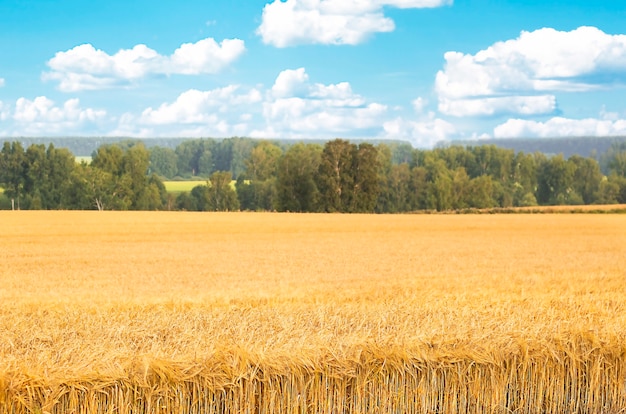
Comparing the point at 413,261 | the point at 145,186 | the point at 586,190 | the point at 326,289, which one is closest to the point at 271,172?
the point at 145,186

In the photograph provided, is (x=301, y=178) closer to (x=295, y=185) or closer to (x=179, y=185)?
(x=295, y=185)

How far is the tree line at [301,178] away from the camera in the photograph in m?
84.3

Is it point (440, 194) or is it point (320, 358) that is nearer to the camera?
point (320, 358)

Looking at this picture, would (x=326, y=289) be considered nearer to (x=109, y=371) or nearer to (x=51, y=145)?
(x=109, y=371)

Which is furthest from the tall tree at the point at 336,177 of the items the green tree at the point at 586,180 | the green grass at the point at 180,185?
the green tree at the point at 586,180

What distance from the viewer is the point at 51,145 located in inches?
4158

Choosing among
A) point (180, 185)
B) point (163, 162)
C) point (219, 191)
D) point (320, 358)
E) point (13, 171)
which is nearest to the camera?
point (320, 358)

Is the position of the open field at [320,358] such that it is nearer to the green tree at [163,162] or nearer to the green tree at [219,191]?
the green tree at [219,191]

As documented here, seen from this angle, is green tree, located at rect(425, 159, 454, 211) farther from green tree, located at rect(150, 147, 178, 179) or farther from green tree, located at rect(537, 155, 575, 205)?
green tree, located at rect(150, 147, 178, 179)

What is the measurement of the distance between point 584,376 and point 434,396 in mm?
1761

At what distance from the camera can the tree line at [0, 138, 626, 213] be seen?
8431 centimetres

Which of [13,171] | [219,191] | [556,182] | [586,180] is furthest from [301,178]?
[586,180]

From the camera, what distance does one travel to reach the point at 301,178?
8562cm

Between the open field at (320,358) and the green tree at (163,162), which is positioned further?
the green tree at (163,162)
